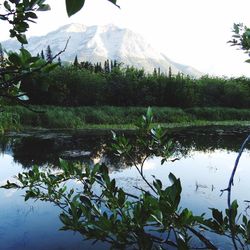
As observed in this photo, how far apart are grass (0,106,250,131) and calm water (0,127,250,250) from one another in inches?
132

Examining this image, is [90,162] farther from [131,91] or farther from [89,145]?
[131,91]

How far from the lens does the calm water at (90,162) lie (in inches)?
297

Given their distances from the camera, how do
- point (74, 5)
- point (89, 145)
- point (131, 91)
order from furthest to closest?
point (131, 91) → point (89, 145) → point (74, 5)

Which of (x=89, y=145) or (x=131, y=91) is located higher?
(x=131, y=91)

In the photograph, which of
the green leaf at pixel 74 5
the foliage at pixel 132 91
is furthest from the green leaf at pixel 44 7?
the foliage at pixel 132 91

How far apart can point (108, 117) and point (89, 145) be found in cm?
1084

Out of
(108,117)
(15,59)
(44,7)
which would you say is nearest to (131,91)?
(108,117)

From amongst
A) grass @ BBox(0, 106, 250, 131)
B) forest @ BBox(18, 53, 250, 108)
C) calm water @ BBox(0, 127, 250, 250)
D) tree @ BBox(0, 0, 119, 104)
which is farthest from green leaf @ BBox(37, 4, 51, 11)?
forest @ BBox(18, 53, 250, 108)

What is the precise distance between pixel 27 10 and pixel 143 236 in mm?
1308

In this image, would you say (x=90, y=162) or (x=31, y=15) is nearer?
(x=31, y=15)

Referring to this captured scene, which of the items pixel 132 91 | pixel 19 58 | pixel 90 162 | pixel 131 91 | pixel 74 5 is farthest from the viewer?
pixel 132 91

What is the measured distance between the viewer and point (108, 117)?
29250mm

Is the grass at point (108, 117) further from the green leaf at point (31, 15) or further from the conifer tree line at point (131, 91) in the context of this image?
the green leaf at point (31, 15)

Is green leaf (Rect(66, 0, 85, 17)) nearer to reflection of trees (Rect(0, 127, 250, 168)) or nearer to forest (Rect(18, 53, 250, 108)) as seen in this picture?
reflection of trees (Rect(0, 127, 250, 168))
